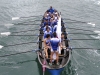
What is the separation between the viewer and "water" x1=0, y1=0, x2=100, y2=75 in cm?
1753

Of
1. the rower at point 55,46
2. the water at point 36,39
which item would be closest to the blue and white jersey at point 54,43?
the rower at point 55,46

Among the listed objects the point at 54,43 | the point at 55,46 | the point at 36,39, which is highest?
the point at 54,43

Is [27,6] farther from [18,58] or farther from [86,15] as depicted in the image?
[18,58]

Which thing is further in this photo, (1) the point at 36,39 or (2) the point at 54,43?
(1) the point at 36,39

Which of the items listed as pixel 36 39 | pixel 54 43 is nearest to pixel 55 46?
pixel 54 43

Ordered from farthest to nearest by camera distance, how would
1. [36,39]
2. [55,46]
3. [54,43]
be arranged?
[36,39]
[55,46]
[54,43]

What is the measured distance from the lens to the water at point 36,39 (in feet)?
57.5

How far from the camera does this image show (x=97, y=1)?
35188 millimetres

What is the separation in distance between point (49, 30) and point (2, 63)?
5556mm

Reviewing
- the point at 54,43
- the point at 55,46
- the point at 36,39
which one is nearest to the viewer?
the point at 54,43

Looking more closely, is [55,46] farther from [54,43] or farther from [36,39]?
[36,39]

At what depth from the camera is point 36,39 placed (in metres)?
22.4

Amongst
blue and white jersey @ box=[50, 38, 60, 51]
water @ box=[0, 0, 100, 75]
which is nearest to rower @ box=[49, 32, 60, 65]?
blue and white jersey @ box=[50, 38, 60, 51]

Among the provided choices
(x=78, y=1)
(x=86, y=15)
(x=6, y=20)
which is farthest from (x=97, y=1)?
(x=6, y=20)
